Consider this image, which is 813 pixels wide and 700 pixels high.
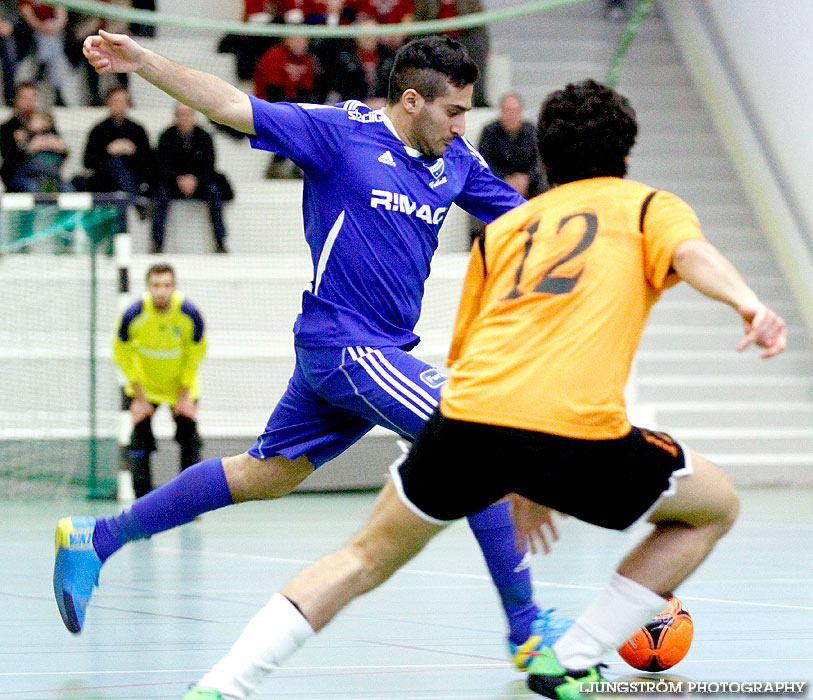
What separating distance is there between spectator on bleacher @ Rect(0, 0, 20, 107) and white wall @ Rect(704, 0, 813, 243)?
767cm

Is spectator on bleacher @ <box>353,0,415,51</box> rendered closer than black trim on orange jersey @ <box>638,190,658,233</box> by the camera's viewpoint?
No

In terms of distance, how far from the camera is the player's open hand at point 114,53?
427 centimetres

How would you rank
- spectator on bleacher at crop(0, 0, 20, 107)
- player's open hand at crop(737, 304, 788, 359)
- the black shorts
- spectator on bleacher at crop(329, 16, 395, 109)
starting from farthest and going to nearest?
spectator on bleacher at crop(329, 16, 395, 109)
spectator on bleacher at crop(0, 0, 20, 107)
the black shorts
player's open hand at crop(737, 304, 788, 359)

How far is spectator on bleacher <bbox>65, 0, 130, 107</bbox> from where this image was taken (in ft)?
48.7

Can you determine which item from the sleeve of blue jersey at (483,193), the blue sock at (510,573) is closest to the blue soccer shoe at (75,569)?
the blue sock at (510,573)

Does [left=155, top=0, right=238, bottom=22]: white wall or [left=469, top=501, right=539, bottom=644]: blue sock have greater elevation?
[left=469, top=501, right=539, bottom=644]: blue sock

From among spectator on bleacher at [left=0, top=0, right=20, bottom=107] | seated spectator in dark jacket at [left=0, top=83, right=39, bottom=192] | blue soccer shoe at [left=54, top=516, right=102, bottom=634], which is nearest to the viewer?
blue soccer shoe at [left=54, top=516, right=102, bottom=634]

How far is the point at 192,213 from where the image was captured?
14203mm

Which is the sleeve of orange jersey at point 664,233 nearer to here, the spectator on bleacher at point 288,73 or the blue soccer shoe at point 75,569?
the blue soccer shoe at point 75,569

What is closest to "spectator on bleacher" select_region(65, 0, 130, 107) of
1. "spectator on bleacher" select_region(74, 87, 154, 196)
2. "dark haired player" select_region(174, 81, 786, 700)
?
"spectator on bleacher" select_region(74, 87, 154, 196)

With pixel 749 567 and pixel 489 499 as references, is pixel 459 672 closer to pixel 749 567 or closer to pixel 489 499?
pixel 489 499

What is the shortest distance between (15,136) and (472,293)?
10.7 m

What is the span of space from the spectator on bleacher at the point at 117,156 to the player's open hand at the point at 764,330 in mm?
11105

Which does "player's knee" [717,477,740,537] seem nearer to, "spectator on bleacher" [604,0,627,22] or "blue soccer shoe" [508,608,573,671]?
"blue soccer shoe" [508,608,573,671]
